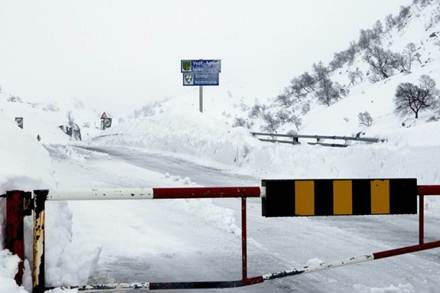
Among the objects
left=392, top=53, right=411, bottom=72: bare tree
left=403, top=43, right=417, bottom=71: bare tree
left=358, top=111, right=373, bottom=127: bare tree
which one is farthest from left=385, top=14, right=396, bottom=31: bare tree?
left=358, top=111, right=373, bottom=127: bare tree

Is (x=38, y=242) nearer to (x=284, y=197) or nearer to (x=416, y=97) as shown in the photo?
(x=284, y=197)

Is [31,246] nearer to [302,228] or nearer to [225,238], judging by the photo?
[225,238]

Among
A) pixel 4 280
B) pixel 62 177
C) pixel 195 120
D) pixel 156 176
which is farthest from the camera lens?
pixel 195 120

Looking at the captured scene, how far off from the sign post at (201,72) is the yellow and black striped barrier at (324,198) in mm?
27416

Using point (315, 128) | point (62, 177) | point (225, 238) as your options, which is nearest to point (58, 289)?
point (225, 238)

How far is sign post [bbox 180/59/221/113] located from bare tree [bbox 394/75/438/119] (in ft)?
46.0

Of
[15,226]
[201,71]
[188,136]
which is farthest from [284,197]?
[201,71]

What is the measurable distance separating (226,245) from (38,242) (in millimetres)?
3232

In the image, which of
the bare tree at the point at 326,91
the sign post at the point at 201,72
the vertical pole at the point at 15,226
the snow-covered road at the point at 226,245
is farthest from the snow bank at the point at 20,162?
the bare tree at the point at 326,91

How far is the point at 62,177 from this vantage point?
1312 centimetres

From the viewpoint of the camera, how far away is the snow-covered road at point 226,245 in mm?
5402

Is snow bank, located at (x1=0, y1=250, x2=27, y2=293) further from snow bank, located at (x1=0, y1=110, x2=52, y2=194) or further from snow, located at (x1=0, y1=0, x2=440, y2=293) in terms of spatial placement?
snow bank, located at (x1=0, y1=110, x2=52, y2=194)

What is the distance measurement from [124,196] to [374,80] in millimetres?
57440

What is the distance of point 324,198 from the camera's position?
4.57 metres
